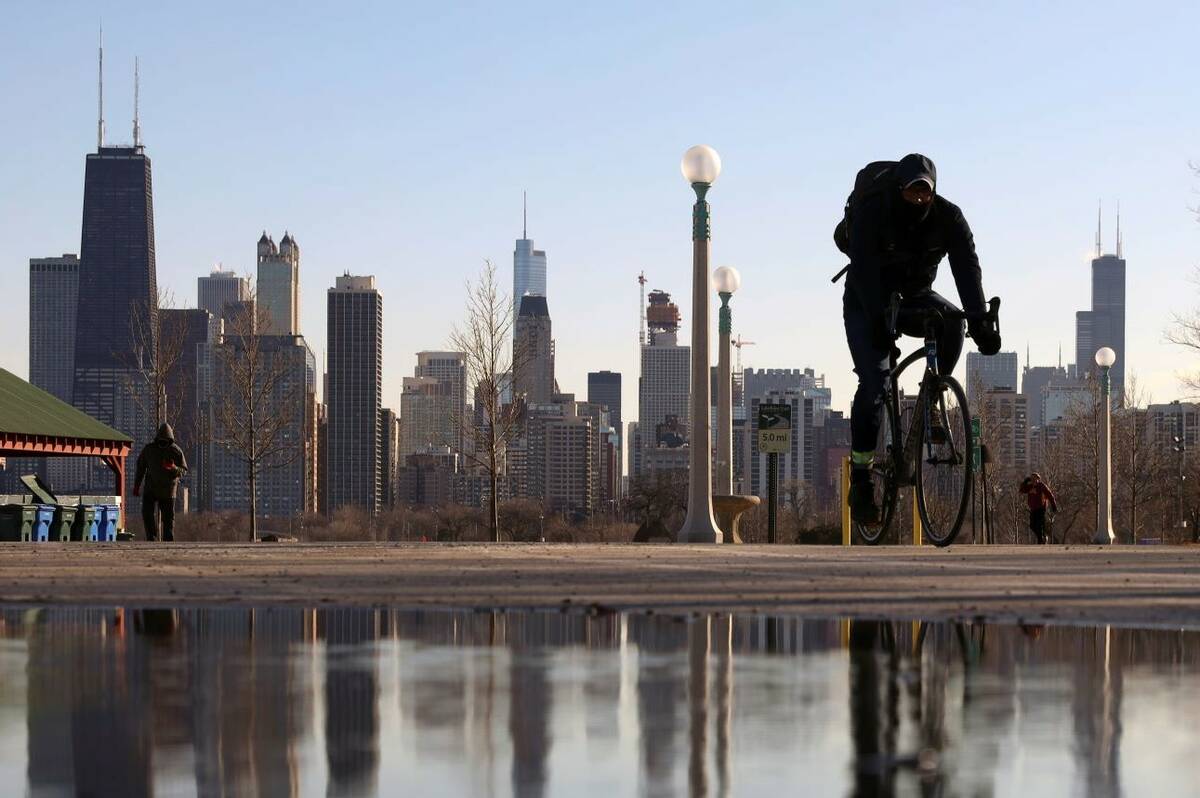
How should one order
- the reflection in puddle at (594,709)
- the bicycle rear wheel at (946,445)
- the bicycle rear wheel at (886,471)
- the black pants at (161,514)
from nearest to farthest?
1. the reflection in puddle at (594,709)
2. the bicycle rear wheel at (946,445)
3. the bicycle rear wheel at (886,471)
4. the black pants at (161,514)

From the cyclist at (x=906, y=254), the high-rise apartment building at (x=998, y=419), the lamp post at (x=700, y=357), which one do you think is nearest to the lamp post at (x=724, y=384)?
the lamp post at (x=700, y=357)

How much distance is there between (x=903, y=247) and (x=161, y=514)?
17521 millimetres

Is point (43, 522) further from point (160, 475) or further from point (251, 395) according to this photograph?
point (251, 395)

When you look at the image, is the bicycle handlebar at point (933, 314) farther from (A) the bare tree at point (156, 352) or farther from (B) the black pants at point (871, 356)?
(A) the bare tree at point (156, 352)

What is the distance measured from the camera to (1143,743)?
4504 millimetres

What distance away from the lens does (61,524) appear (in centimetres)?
3328

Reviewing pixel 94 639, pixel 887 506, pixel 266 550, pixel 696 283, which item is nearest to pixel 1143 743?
pixel 94 639

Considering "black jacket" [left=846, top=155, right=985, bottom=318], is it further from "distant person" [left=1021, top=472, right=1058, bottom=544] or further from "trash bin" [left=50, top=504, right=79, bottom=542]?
"distant person" [left=1021, top=472, right=1058, bottom=544]

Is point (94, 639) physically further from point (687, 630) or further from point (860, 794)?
point (860, 794)

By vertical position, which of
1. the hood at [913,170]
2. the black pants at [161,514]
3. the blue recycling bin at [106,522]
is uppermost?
the hood at [913,170]

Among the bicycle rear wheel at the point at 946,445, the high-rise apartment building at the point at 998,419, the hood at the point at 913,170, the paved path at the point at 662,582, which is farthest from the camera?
the high-rise apartment building at the point at 998,419

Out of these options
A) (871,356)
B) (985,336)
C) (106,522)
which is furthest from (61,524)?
(985,336)

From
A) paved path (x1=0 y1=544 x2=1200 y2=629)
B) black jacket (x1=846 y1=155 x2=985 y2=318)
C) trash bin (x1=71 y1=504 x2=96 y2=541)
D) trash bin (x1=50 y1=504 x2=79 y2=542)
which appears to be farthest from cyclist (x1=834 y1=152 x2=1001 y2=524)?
trash bin (x1=71 y1=504 x2=96 y2=541)

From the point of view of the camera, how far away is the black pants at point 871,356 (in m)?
11.9
